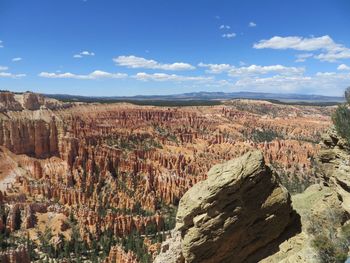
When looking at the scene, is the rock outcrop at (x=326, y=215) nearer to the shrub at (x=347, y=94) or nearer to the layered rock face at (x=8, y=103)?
the shrub at (x=347, y=94)

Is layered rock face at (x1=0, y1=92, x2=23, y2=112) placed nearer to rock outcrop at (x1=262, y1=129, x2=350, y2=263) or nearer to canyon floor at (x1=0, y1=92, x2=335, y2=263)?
canyon floor at (x1=0, y1=92, x2=335, y2=263)

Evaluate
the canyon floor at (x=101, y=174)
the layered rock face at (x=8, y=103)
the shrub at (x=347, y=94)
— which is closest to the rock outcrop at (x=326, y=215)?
the canyon floor at (x=101, y=174)

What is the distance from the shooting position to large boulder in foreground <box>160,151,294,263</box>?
18062mm

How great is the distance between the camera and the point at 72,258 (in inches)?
2352

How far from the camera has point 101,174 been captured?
321 ft

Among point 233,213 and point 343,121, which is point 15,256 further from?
point 343,121

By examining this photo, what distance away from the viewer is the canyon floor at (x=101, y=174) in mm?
64938

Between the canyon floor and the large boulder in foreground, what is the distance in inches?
296

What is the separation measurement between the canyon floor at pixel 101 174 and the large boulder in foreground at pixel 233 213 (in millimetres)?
7512

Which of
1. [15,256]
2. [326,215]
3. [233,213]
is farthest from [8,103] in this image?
[326,215]

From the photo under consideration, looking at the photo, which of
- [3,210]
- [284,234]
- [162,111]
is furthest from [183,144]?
[284,234]

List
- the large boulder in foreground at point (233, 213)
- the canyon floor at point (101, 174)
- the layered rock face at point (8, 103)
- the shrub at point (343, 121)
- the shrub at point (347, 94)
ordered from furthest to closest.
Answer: the layered rock face at point (8, 103) < the canyon floor at point (101, 174) < the shrub at point (347, 94) < the shrub at point (343, 121) < the large boulder in foreground at point (233, 213)

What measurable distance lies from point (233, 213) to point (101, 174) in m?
82.8

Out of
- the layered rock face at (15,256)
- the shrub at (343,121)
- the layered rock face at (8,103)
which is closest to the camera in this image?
the shrub at (343,121)
